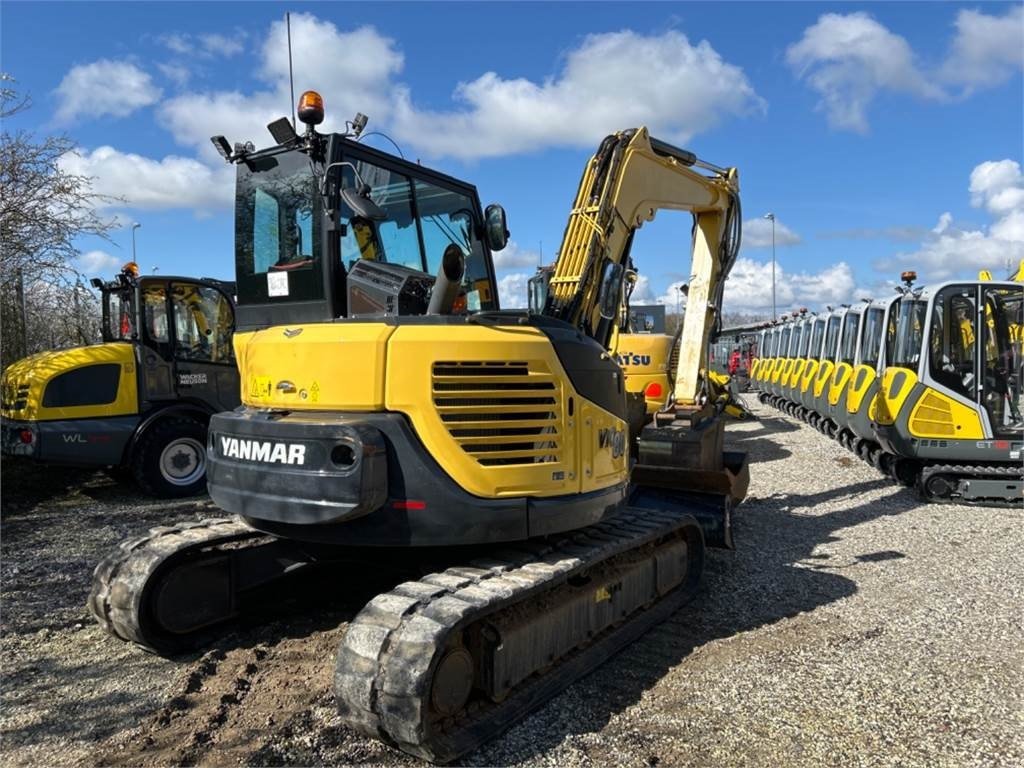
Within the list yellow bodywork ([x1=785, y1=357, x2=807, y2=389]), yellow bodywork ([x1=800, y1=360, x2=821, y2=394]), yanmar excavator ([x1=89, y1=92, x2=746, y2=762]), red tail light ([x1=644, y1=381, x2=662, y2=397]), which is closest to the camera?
yanmar excavator ([x1=89, y1=92, x2=746, y2=762])

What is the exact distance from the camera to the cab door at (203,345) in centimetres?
981

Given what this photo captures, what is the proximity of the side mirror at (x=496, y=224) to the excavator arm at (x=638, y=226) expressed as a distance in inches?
27.2

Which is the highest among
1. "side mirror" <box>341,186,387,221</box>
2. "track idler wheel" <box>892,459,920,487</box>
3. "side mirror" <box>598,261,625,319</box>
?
"side mirror" <box>341,186,387,221</box>

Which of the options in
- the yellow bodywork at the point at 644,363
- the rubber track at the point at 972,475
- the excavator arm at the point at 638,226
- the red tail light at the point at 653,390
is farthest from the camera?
the yellow bodywork at the point at 644,363

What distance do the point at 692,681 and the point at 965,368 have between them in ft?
21.4

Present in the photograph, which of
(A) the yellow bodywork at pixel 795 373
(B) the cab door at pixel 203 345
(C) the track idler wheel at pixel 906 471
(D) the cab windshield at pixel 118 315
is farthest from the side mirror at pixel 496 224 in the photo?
(A) the yellow bodywork at pixel 795 373

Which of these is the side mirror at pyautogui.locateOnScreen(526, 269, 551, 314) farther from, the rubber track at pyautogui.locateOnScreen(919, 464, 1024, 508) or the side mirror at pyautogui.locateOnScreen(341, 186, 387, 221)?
the rubber track at pyautogui.locateOnScreen(919, 464, 1024, 508)

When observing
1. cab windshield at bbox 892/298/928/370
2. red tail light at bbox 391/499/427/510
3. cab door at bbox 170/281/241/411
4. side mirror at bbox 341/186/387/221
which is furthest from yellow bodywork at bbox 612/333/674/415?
red tail light at bbox 391/499/427/510

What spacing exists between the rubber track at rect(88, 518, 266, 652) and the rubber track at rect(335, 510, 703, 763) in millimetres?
1388

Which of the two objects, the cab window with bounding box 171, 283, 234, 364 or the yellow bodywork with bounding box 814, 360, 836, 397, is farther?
the yellow bodywork with bounding box 814, 360, 836, 397

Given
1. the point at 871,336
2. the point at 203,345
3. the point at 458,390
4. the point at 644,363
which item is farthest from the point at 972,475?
the point at 203,345

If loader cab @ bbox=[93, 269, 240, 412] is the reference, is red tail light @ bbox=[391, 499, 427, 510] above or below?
below

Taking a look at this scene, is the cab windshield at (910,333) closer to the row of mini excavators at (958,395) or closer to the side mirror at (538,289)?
the row of mini excavators at (958,395)

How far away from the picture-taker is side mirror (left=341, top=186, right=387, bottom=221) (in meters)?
3.94
